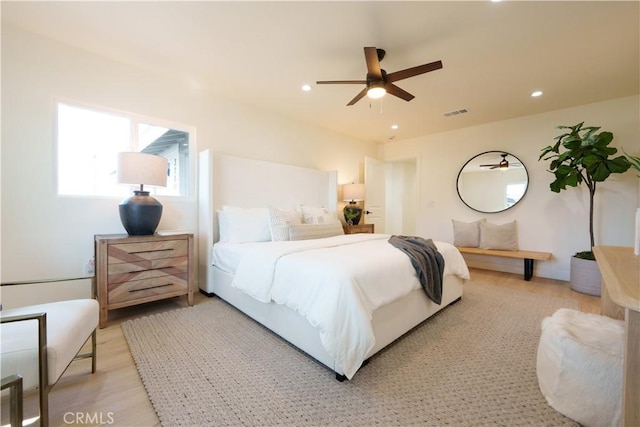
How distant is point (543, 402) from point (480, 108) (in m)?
3.67

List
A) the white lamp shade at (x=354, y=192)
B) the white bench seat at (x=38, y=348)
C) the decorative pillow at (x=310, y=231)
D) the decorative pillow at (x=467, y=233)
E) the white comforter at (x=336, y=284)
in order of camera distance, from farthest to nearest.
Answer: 1. the white lamp shade at (x=354, y=192)
2. the decorative pillow at (x=467, y=233)
3. the decorative pillow at (x=310, y=231)
4. the white comforter at (x=336, y=284)
5. the white bench seat at (x=38, y=348)

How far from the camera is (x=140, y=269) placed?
92.0 inches

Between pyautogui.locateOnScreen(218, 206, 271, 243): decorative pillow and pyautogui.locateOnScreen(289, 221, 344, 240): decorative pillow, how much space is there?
1.33ft

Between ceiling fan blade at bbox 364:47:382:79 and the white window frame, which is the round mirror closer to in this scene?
ceiling fan blade at bbox 364:47:382:79

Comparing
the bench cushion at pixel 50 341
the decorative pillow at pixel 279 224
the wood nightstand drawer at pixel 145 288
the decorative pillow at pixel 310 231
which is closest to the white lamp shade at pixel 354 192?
the decorative pillow at pixel 310 231

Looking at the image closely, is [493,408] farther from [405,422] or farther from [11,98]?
[11,98]

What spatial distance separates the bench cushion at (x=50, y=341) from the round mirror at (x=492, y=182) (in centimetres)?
523

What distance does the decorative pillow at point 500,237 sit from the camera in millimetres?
4035

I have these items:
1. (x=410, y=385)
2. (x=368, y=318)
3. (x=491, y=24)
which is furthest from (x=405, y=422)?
(x=491, y=24)

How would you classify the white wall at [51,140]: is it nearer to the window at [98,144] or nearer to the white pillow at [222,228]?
the window at [98,144]

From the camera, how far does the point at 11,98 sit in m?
2.12

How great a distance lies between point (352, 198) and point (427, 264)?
2.62 metres

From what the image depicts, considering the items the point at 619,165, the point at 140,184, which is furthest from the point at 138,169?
the point at 619,165

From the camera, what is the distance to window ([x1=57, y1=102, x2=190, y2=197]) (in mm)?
Answer: 2408
